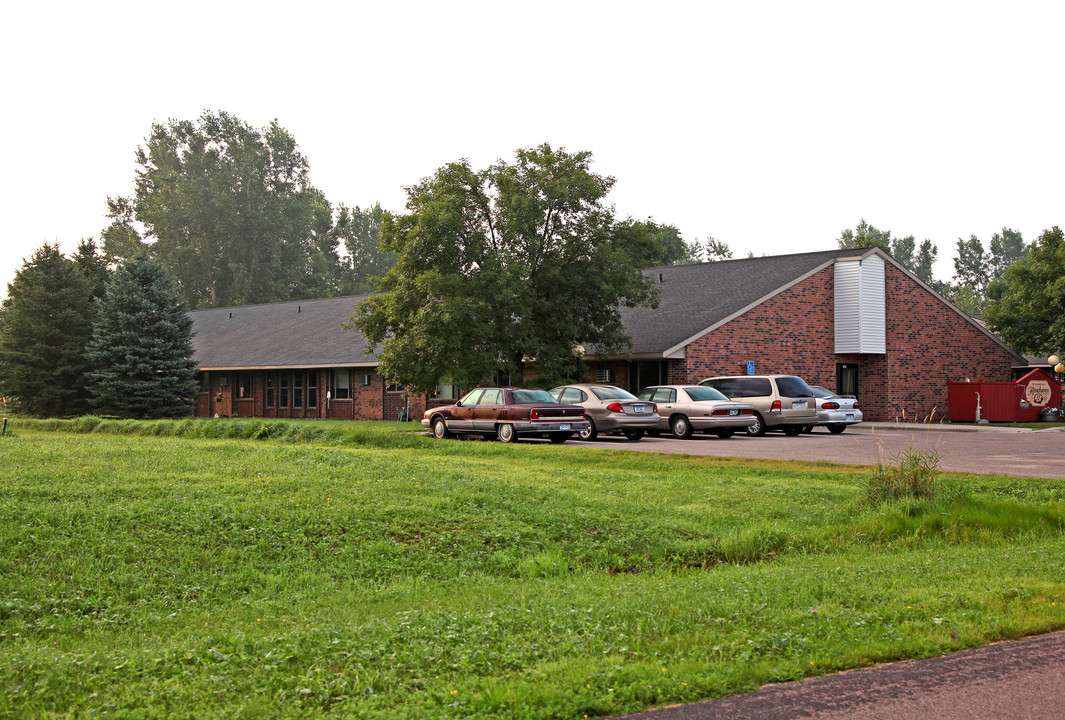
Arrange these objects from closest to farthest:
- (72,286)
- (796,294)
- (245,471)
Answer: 1. (245,471)
2. (796,294)
3. (72,286)

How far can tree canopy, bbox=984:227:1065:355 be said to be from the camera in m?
41.0

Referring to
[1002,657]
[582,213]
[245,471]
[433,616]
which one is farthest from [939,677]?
[582,213]

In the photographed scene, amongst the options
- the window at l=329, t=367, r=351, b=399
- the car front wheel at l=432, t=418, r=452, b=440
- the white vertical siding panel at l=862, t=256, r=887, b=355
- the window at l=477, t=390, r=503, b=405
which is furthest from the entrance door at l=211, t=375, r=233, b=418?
the white vertical siding panel at l=862, t=256, r=887, b=355

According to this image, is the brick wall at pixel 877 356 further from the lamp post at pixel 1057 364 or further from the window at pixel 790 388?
the window at pixel 790 388

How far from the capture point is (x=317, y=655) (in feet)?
19.3

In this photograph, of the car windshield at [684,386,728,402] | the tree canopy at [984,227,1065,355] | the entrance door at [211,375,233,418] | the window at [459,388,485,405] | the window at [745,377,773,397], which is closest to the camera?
the window at [459,388,485,405]

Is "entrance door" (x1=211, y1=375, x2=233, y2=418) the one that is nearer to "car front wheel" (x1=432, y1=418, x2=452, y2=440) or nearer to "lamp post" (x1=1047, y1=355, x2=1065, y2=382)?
"car front wheel" (x1=432, y1=418, x2=452, y2=440)

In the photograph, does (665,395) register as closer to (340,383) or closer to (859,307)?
(859,307)

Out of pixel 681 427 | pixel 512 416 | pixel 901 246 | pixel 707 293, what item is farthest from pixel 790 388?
pixel 901 246

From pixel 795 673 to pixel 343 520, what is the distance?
19.7 ft

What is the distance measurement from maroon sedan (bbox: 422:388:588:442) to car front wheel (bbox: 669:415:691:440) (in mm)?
3274

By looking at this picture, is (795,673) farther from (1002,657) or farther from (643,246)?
(643,246)

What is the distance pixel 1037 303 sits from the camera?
41375mm

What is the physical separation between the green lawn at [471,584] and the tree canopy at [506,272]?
45.1 feet
